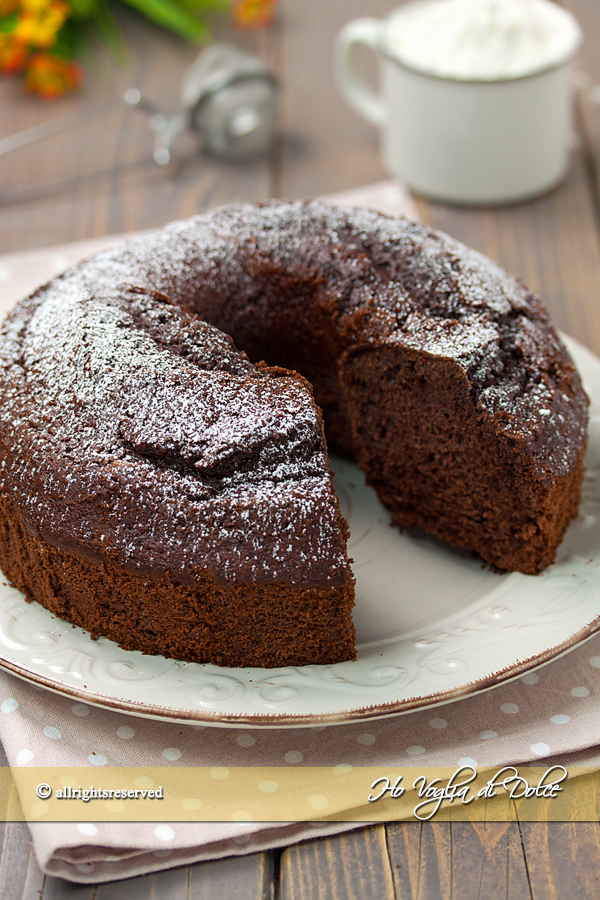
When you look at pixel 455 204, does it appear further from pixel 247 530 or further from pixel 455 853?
pixel 455 853

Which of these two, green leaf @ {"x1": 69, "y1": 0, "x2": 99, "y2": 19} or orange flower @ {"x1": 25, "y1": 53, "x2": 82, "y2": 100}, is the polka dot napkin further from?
green leaf @ {"x1": 69, "y1": 0, "x2": 99, "y2": 19}

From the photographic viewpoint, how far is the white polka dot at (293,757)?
1.95 meters

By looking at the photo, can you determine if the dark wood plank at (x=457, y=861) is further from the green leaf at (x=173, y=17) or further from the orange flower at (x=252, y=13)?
the orange flower at (x=252, y=13)

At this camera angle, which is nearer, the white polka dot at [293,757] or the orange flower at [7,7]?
the white polka dot at [293,757]

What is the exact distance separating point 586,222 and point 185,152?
Result: 176cm

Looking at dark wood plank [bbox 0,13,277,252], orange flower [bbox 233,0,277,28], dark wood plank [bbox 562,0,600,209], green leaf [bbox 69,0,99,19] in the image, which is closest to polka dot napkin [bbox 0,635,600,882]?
dark wood plank [bbox 0,13,277,252]

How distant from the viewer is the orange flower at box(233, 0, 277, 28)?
469 cm

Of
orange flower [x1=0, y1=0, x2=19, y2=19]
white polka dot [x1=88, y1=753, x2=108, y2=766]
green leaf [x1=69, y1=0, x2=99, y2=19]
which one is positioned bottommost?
white polka dot [x1=88, y1=753, x2=108, y2=766]

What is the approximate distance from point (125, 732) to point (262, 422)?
28.8 inches

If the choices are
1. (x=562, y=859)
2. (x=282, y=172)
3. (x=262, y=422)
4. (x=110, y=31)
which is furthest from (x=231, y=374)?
(x=110, y=31)

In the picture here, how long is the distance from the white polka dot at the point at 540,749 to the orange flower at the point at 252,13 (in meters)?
3.99

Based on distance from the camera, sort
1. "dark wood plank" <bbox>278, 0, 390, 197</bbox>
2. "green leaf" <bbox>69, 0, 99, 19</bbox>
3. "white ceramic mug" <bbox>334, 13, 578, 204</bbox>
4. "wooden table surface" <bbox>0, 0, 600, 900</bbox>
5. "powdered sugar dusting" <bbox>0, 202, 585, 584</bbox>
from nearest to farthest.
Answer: "powdered sugar dusting" <bbox>0, 202, 585, 584</bbox> < "white ceramic mug" <bbox>334, 13, 578, 204</bbox> < "wooden table surface" <bbox>0, 0, 600, 900</bbox> < "dark wood plank" <bbox>278, 0, 390, 197</bbox> < "green leaf" <bbox>69, 0, 99, 19</bbox>

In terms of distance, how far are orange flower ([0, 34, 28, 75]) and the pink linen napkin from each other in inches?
133

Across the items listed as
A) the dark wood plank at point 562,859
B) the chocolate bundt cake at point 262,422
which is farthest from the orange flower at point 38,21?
the dark wood plank at point 562,859
